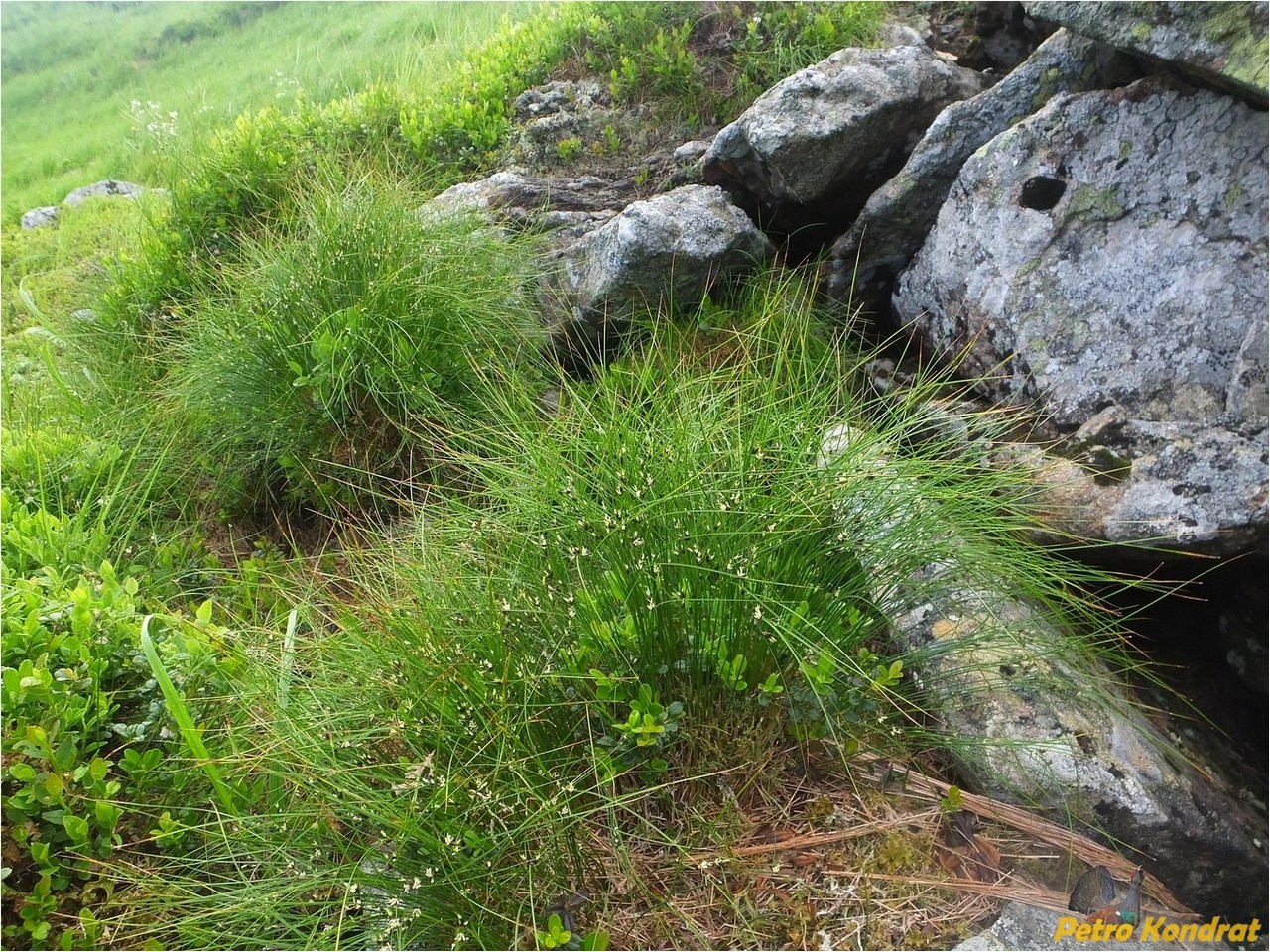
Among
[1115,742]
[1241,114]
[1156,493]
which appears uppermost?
[1241,114]

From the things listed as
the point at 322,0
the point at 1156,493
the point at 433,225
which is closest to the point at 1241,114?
the point at 1156,493

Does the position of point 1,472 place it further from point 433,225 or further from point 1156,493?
point 1156,493

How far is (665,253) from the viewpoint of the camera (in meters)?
4.50

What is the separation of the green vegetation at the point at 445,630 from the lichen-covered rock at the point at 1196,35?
5.14 feet

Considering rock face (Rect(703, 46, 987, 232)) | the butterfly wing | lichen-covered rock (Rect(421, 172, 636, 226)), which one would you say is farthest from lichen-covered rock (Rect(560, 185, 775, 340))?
the butterfly wing

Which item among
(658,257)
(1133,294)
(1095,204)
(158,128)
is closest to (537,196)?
(658,257)

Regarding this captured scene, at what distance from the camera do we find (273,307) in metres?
4.32

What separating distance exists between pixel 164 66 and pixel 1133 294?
14299 mm

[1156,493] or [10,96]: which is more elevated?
[10,96]

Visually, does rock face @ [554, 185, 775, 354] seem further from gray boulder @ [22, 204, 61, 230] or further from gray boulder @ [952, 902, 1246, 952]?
gray boulder @ [22, 204, 61, 230]

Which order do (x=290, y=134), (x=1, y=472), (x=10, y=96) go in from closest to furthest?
(x=1, y=472)
(x=290, y=134)
(x=10, y=96)

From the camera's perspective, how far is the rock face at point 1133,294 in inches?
122

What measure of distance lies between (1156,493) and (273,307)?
13.0 ft

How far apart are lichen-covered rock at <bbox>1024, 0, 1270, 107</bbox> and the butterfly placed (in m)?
2.72
